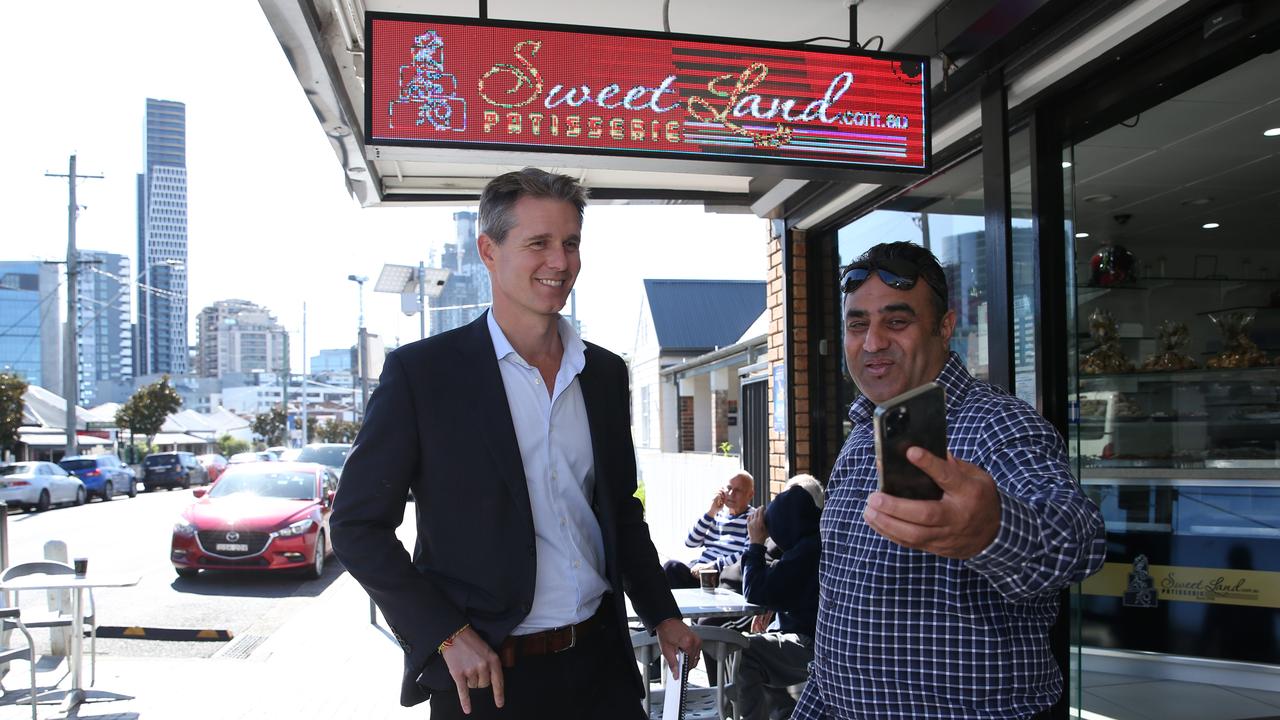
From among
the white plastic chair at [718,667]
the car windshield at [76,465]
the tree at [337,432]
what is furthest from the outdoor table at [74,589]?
the tree at [337,432]

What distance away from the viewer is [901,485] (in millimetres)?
1095

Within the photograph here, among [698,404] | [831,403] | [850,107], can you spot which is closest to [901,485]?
[850,107]

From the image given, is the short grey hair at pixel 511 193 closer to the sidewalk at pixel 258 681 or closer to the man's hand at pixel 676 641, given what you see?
the man's hand at pixel 676 641

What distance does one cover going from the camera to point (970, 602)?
1531 millimetres

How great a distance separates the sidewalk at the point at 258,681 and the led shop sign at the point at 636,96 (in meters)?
3.85

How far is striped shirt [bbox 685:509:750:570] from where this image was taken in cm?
567

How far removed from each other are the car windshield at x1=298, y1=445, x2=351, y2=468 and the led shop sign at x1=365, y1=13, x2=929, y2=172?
19858mm

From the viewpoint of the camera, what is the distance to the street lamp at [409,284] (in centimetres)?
2189

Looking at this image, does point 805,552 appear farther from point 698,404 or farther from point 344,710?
point 698,404

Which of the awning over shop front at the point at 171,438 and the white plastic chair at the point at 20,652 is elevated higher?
the white plastic chair at the point at 20,652

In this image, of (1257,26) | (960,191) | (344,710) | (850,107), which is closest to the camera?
(1257,26)

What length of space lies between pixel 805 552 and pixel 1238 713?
265 centimetres

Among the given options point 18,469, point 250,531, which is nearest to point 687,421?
point 250,531

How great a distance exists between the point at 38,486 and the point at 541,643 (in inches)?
1049
